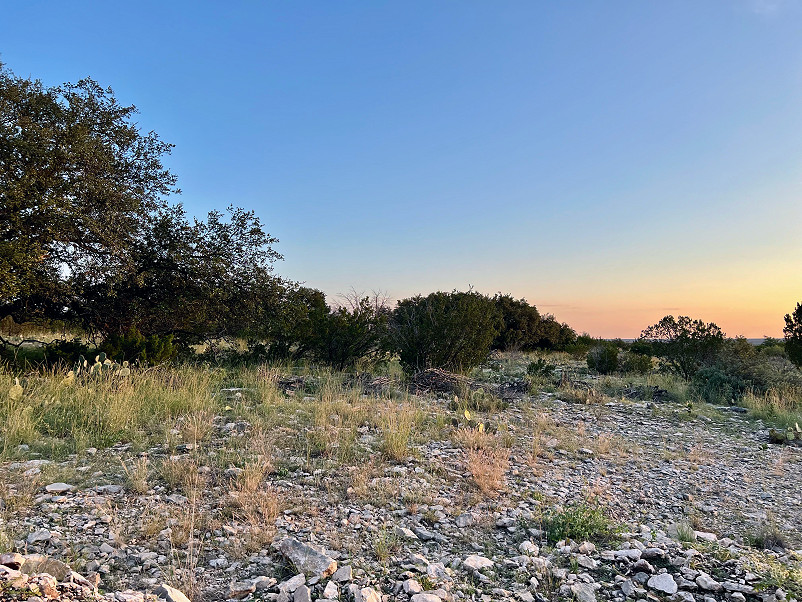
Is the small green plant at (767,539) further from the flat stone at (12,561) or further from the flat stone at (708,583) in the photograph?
the flat stone at (12,561)

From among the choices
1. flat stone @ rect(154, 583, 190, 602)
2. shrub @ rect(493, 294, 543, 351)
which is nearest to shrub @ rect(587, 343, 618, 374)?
shrub @ rect(493, 294, 543, 351)

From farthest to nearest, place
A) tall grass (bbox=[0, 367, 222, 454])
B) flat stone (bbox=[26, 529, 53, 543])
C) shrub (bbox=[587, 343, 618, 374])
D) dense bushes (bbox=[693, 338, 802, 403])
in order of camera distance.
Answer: shrub (bbox=[587, 343, 618, 374])
dense bushes (bbox=[693, 338, 802, 403])
tall grass (bbox=[0, 367, 222, 454])
flat stone (bbox=[26, 529, 53, 543])

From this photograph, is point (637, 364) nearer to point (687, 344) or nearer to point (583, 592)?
point (687, 344)

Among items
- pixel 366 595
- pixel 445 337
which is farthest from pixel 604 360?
pixel 366 595

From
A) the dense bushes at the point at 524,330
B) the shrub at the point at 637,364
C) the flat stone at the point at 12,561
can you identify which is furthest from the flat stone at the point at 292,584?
the dense bushes at the point at 524,330

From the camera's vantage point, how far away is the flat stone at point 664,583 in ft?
10.0

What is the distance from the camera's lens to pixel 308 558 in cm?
316

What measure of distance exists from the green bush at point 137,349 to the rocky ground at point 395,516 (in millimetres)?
3683

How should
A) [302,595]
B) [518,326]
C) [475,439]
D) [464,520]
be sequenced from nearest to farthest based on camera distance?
[302,595] → [464,520] → [475,439] → [518,326]

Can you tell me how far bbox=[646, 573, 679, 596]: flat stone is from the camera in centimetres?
306

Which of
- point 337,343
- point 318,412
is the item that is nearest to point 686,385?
point 337,343

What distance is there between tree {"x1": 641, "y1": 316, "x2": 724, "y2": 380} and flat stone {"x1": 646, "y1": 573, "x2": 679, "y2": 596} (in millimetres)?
12152

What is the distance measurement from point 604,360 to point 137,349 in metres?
13.5

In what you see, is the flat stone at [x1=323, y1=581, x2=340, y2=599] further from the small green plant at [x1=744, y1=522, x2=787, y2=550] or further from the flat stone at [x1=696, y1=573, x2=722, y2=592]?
the small green plant at [x1=744, y1=522, x2=787, y2=550]
